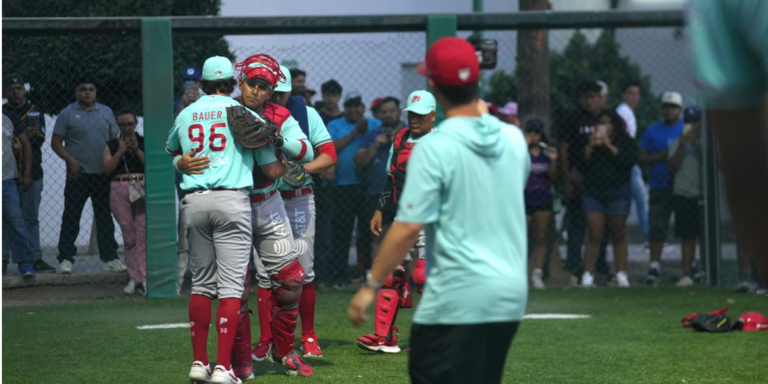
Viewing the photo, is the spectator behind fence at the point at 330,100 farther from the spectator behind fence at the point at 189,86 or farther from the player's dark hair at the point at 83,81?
the player's dark hair at the point at 83,81

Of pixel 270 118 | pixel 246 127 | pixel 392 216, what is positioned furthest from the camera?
pixel 392 216

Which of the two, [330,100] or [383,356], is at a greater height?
[330,100]

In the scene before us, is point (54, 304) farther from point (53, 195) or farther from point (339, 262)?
point (339, 262)

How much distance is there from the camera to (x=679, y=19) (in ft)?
37.2

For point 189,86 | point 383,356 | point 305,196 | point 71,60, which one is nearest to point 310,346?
point 383,356

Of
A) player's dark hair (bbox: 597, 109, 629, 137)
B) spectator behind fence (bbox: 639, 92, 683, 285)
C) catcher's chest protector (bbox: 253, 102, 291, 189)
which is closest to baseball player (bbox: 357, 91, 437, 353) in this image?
catcher's chest protector (bbox: 253, 102, 291, 189)

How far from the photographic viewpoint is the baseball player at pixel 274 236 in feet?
19.9

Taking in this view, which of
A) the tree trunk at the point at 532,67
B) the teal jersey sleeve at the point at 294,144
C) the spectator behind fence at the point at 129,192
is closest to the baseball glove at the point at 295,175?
the teal jersey sleeve at the point at 294,144

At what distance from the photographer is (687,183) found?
12.0m

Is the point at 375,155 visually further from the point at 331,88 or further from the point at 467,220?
the point at 467,220

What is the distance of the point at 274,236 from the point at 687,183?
7.39 meters

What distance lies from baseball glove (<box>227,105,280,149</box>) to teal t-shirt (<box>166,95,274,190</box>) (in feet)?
0.19

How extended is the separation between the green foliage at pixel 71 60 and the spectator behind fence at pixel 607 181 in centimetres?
514

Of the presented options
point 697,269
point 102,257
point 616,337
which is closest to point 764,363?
point 616,337
